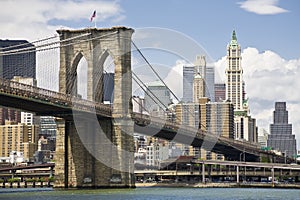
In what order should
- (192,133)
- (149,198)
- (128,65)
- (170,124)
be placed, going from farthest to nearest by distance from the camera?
(192,133) < (170,124) < (128,65) < (149,198)

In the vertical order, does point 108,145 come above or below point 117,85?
below

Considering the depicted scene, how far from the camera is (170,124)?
285 feet

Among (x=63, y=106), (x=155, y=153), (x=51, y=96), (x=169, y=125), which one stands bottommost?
(x=155, y=153)

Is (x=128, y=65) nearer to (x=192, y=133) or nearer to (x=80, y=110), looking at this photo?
(x=80, y=110)

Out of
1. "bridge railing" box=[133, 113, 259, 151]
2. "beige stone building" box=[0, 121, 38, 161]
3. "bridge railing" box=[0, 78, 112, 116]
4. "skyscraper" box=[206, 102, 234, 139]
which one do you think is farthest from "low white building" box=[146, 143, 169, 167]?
"bridge railing" box=[0, 78, 112, 116]

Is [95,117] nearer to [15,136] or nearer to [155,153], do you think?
[155,153]

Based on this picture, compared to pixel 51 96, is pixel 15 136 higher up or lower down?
lower down

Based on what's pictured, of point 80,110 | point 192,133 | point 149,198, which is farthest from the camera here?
point 192,133

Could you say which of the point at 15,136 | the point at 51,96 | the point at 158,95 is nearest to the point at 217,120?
the point at 15,136

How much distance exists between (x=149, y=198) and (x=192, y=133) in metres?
40.7

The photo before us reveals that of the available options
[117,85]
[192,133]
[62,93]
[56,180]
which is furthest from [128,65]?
[192,133]

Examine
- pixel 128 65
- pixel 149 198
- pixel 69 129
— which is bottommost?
pixel 149 198

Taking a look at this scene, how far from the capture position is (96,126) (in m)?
69.7

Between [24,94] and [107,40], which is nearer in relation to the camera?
[24,94]
